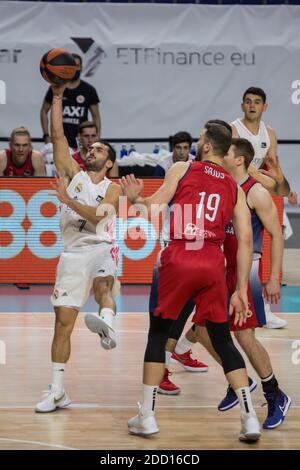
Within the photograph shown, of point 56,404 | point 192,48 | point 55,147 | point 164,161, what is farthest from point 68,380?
point 192,48

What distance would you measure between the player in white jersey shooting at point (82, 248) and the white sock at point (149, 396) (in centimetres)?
89

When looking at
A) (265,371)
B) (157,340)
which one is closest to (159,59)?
(265,371)

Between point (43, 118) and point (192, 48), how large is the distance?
374 centimetres

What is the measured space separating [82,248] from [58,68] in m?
1.33

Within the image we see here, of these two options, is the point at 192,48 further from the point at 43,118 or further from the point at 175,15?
the point at 43,118

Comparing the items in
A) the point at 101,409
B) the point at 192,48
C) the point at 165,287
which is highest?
the point at 192,48

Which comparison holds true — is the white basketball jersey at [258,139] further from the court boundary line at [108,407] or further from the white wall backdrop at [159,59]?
the white wall backdrop at [159,59]

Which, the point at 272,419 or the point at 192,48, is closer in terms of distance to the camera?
the point at 272,419

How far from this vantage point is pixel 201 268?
652 centimetres

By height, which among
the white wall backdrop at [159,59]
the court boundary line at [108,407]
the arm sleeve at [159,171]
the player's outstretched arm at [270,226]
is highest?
the white wall backdrop at [159,59]

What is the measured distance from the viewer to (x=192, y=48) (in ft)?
56.7

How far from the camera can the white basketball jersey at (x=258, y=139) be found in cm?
1082

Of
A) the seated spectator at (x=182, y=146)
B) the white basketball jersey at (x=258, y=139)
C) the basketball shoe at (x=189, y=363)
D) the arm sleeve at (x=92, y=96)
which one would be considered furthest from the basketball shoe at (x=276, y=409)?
the arm sleeve at (x=92, y=96)

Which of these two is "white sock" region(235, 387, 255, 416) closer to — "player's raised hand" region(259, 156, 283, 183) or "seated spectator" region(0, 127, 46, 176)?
"player's raised hand" region(259, 156, 283, 183)
